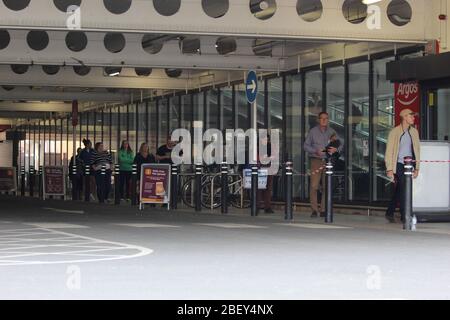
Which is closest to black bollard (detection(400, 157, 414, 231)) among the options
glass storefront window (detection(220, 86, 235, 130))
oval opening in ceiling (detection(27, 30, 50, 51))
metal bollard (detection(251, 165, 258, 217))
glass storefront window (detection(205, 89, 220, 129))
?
metal bollard (detection(251, 165, 258, 217))

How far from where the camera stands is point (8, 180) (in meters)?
36.9

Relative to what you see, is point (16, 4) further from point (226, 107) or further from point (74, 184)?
point (74, 184)

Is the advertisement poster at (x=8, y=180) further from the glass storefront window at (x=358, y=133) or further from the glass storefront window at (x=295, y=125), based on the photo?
the glass storefront window at (x=358, y=133)

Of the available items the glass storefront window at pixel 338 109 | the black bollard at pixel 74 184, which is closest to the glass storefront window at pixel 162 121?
the black bollard at pixel 74 184

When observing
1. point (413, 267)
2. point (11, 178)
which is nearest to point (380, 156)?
point (413, 267)

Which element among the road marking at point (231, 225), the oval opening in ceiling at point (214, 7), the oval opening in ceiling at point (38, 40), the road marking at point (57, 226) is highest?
the oval opening in ceiling at point (214, 7)

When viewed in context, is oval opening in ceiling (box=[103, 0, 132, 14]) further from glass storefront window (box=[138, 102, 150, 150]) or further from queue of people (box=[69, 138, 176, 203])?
glass storefront window (box=[138, 102, 150, 150])

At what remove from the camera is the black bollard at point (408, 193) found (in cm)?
1444

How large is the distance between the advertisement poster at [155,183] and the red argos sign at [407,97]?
5.58 metres

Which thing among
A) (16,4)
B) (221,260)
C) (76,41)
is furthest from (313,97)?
(221,260)

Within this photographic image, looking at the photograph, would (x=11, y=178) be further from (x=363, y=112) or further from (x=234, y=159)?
(x=363, y=112)

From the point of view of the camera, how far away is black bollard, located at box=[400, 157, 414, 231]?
47.4ft
